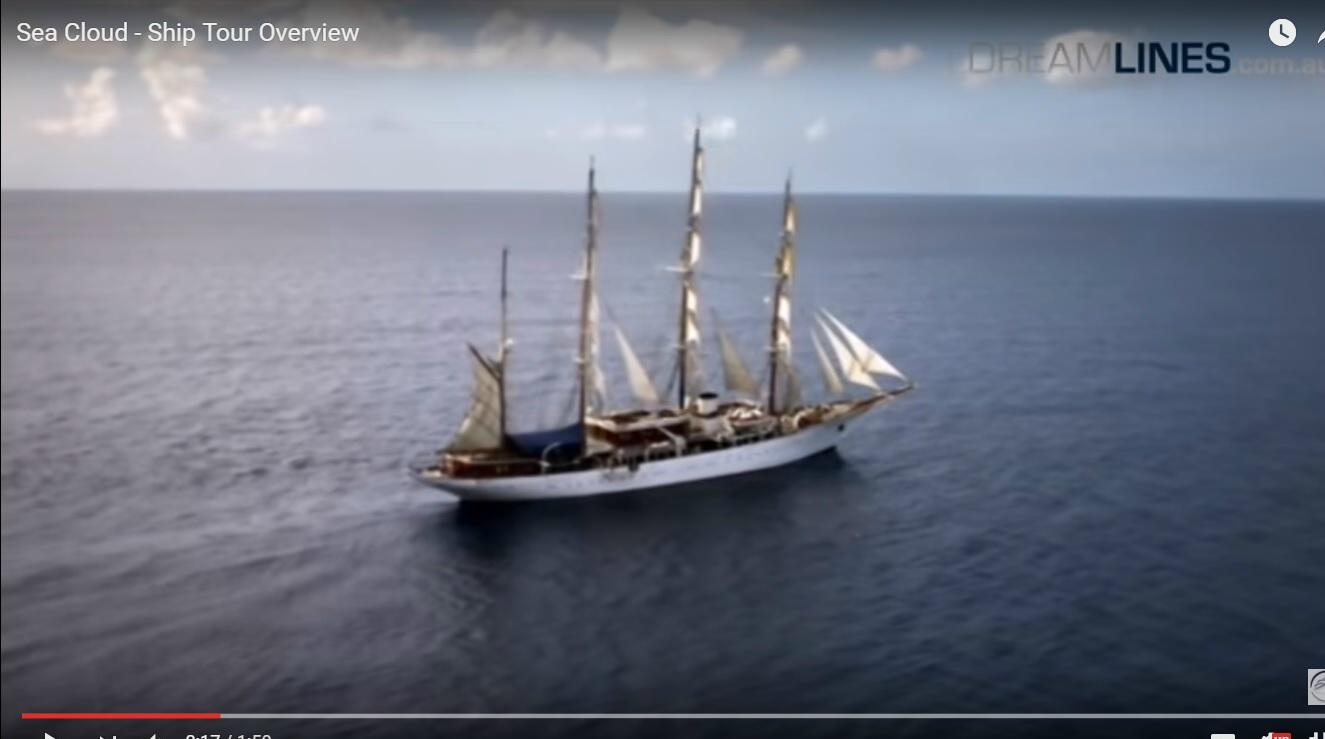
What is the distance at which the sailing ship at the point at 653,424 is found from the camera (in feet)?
78.4

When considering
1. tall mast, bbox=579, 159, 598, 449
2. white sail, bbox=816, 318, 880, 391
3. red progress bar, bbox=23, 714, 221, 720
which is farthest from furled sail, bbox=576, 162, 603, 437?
red progress bar, bbox=23, 714, 221, 720

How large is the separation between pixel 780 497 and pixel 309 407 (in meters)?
11.1

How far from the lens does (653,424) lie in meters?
25.4

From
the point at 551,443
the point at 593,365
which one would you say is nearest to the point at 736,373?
the point at 593,365

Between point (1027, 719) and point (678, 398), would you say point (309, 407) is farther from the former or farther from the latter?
point (1027, 719)

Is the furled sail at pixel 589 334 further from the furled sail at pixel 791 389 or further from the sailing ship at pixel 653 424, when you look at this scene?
the furled sail at pixel 791 389

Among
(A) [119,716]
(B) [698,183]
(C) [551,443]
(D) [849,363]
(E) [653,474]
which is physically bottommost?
(A) [119,716]

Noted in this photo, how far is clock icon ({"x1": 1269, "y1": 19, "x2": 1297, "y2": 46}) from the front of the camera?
35.8 ft

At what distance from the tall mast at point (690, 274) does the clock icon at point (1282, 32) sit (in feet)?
50.4

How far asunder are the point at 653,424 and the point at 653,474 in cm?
107

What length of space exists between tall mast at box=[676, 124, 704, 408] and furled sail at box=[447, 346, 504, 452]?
493 cm

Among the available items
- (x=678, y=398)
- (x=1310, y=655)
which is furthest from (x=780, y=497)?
(x=1310, y=655)

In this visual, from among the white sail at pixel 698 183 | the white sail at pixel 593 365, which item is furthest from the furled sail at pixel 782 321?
the white sail at pixel 593 365

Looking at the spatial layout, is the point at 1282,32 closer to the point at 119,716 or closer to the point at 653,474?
the point at 119,716
